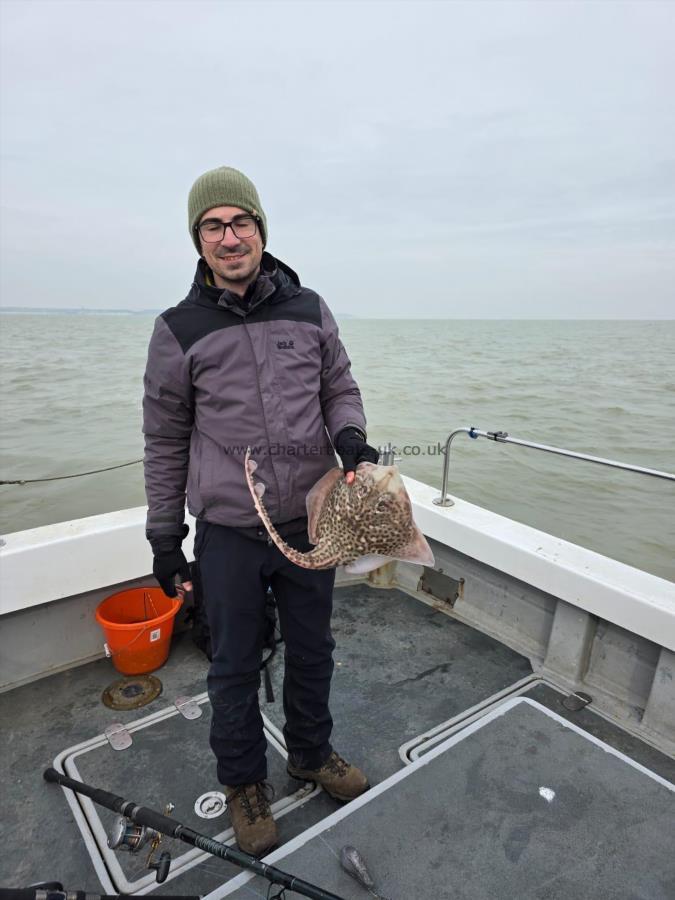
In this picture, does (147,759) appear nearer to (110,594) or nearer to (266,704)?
(266,704)

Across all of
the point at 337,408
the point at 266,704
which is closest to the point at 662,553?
the point at 266,704

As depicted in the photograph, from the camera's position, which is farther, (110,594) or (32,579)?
(110,594)

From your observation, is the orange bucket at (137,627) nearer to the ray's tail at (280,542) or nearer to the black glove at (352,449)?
the ray's tail at (280,542)

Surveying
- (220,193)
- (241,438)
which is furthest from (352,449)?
(220,193)

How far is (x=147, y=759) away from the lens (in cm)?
275

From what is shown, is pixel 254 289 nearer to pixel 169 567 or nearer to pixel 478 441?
pixel 169 567

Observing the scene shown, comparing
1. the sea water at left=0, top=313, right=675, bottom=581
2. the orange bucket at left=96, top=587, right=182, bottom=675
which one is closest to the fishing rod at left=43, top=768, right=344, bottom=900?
the orange bucket at left=96, top=587, right=182, bottom=675

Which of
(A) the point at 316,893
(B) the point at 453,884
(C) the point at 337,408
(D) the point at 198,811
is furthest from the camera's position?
(D) the point at 198,811

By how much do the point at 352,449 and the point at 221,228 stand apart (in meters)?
0.96

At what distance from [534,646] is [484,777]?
1594 mm

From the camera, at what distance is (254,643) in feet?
7.30

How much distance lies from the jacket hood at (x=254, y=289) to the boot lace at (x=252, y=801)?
2.02 metres

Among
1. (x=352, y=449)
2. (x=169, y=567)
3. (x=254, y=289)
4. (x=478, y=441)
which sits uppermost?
(x=254, y=289)

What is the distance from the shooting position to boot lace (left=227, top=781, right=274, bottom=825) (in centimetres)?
229
